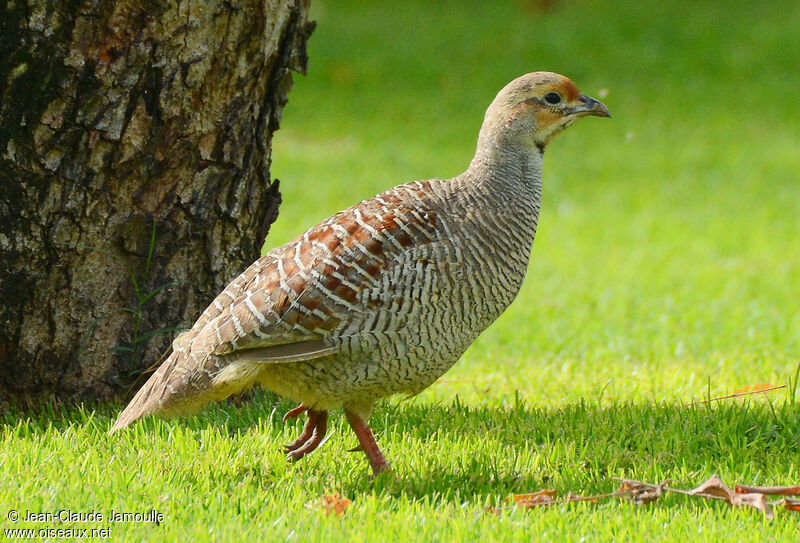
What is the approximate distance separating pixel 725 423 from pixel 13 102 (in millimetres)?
3654

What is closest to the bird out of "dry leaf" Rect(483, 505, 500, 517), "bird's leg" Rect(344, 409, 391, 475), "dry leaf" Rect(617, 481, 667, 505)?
"bird's leg" Rect(344, 409, 391, 475)

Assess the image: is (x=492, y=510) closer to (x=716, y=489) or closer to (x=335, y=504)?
(x=335, y=504)

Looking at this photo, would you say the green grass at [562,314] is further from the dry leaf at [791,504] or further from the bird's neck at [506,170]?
the bird's neck at [506,170]

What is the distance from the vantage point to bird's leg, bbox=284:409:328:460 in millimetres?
4887

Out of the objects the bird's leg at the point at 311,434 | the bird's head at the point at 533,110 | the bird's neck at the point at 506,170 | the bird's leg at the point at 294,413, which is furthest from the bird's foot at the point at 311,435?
the bird's head at the point at 533,110

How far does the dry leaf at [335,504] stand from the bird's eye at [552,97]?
210cm

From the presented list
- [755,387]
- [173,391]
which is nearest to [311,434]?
[173,391]

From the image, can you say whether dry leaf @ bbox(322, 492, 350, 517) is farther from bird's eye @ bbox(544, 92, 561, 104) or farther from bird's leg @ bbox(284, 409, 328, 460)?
bird's eye @ bbox(544, 92, 561, 104)

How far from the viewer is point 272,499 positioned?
4.37 m

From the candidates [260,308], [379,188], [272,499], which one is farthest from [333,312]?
[379,188]

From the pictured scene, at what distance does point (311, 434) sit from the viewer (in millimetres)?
5055

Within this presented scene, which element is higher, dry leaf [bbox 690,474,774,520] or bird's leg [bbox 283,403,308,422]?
bird's leg [bbox 283,403,308,422]

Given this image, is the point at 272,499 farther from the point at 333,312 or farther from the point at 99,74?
the point at 99,74

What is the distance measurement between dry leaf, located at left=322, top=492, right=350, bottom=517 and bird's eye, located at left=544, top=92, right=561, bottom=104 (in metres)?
2.10
